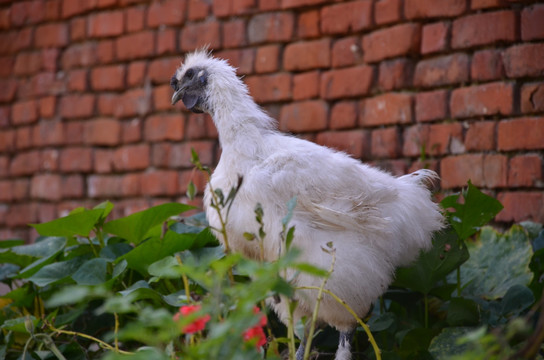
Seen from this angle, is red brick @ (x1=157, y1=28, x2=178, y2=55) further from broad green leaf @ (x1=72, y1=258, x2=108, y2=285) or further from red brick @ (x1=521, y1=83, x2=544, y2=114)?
red brick @ (x1=521, y1=83, x2=544, y2=114)

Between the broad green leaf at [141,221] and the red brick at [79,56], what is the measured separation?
1.78 m

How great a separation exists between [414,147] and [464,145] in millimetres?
210

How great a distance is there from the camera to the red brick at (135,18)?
3592mm

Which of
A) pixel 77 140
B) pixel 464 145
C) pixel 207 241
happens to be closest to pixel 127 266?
pixel 207 241

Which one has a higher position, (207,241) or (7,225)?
(207,241)

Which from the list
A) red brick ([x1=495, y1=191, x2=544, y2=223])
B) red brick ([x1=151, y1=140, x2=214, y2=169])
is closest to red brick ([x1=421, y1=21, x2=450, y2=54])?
red brick ([x1=495, y1=191, x2=544, y2=223])

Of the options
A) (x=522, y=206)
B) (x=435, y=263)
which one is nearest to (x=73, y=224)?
(x=435, y=263)

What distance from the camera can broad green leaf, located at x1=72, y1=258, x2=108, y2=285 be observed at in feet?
6.91

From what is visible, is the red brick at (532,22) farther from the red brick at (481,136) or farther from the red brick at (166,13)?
the red brick at (166,13)

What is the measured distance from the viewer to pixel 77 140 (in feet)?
12.6

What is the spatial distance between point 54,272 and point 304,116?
1.37 meters

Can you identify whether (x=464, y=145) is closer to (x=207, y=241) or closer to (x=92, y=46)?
(x=207, y=241)

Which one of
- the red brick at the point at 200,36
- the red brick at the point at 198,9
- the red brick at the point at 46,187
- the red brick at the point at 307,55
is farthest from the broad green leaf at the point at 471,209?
the red brick at the point at 46,187

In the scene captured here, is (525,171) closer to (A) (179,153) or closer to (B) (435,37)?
(B) (435,37)
